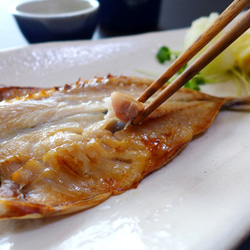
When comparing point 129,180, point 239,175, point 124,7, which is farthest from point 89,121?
point 124,7

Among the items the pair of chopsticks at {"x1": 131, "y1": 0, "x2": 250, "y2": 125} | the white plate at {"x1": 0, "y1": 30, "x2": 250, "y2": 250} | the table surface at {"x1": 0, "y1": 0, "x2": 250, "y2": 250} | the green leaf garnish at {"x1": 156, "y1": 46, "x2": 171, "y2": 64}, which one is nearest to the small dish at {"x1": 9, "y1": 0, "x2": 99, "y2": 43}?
the table surface at {"x1": 0, "y1": 0, "x2": 250, "y2": 250}

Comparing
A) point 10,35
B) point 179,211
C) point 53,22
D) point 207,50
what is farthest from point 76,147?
point 10,35

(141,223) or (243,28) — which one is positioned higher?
(243,28)

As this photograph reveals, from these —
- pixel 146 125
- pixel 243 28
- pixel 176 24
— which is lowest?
pixel 176 24

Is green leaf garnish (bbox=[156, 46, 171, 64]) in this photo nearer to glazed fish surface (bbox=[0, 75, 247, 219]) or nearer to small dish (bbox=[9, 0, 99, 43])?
small dish (bbox=[9, 0, 99, 43])

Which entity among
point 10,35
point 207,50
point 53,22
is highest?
point 207,50

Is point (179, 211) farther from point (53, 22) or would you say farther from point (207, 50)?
point (53, 22)

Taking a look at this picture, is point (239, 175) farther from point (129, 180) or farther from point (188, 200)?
point (129, 180)
